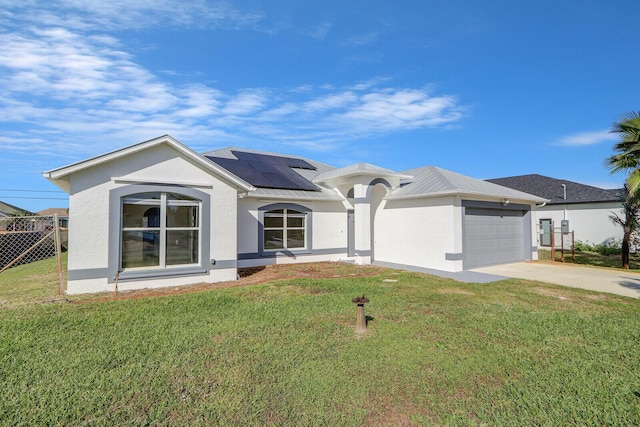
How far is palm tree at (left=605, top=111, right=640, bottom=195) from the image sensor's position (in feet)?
35.8

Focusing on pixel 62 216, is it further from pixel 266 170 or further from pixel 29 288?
pixel 266 170

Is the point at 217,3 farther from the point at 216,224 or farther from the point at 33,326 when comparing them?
the point at 33,326

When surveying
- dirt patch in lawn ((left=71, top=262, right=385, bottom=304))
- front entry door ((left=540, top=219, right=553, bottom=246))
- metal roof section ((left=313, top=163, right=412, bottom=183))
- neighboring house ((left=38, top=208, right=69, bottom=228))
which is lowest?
dirt patch in lawn ((left=71, top=262, right=385, bottom=304))

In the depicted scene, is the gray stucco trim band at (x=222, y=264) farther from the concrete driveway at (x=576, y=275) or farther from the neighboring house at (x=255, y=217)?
the concrete driveway at (x=576, y=275)

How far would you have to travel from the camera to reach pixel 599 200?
20.9 meters

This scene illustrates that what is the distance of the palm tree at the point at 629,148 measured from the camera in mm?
10922

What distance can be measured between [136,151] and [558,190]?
28.4 m

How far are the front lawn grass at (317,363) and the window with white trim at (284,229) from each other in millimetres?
6446

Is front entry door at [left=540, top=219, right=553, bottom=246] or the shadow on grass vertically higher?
front entry door at [left=540, top=219, right=553, bottom=246]

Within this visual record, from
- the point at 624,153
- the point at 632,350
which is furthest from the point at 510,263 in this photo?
the point at 632,350

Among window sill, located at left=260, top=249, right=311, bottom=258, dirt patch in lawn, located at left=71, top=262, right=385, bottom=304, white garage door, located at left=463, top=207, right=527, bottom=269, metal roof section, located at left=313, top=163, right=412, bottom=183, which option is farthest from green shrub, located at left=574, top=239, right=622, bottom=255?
window sill, located at left=260, top=249, right=311, bottom=258

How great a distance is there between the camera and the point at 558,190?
24.3 meters

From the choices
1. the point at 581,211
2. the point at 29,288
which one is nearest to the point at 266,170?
the point at 29,288

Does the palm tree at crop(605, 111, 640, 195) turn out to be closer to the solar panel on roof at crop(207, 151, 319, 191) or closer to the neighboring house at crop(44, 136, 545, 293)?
Result: the neighboring house at crop(44, 136, 545, 293)
